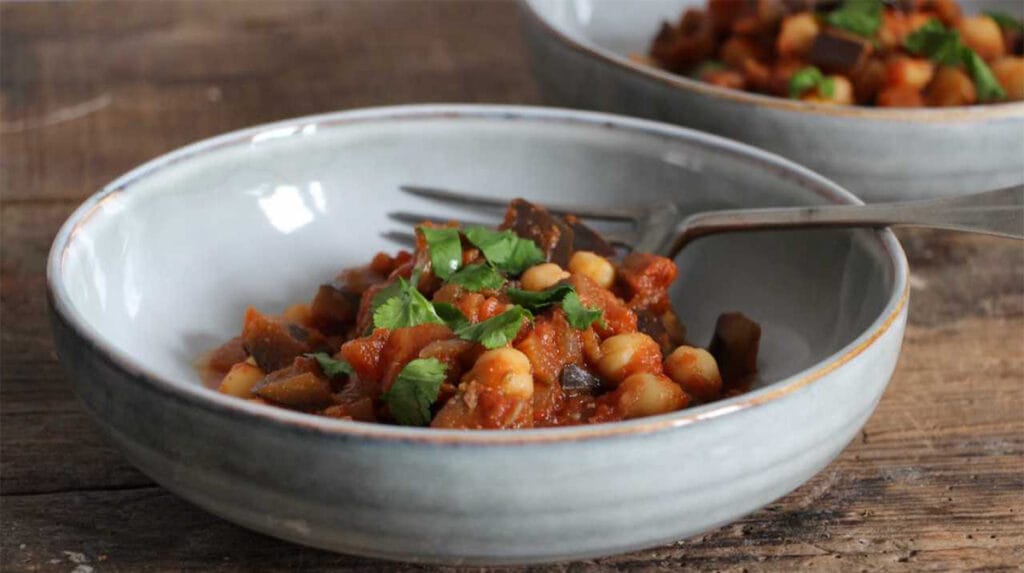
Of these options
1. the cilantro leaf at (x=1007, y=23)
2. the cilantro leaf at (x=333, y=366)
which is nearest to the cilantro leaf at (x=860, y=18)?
the cilantro leaf at (x=1007, y=23)

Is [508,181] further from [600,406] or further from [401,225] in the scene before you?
[600,406]

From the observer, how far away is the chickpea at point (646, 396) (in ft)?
6.23

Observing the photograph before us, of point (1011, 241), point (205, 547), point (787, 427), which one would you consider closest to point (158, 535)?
point (205, 547)

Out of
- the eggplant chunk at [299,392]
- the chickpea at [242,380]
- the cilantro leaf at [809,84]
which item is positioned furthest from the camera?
the cilantro leaf at [809,84]

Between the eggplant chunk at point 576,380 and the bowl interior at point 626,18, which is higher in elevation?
the bowl interior at point 626,18

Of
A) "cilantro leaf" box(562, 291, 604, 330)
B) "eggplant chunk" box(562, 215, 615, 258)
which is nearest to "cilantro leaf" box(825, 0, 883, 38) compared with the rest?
"eggplant chunk" box(562, 215, 615, 258)

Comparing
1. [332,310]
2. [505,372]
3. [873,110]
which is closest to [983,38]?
[873,110]

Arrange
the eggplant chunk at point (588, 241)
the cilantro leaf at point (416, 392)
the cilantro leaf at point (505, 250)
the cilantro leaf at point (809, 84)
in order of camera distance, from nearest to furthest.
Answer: the cilantro leaf at point (416, 392) < the cilantro leaf at point (505, 250) < the eggplant chunk at point (588, 241) < the cilantro leaf at point (809, 84)

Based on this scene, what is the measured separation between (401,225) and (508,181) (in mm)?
220

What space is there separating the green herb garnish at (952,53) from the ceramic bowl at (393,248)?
2.58ft

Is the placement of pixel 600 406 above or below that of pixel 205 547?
above

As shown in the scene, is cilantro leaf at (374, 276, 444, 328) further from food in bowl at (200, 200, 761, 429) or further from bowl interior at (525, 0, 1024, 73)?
bowl interior at (525, 0, 1024, 73)

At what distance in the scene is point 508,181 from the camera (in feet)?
8.62

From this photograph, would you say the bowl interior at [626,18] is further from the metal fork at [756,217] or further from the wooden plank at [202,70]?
the metal fork at [756,217]
